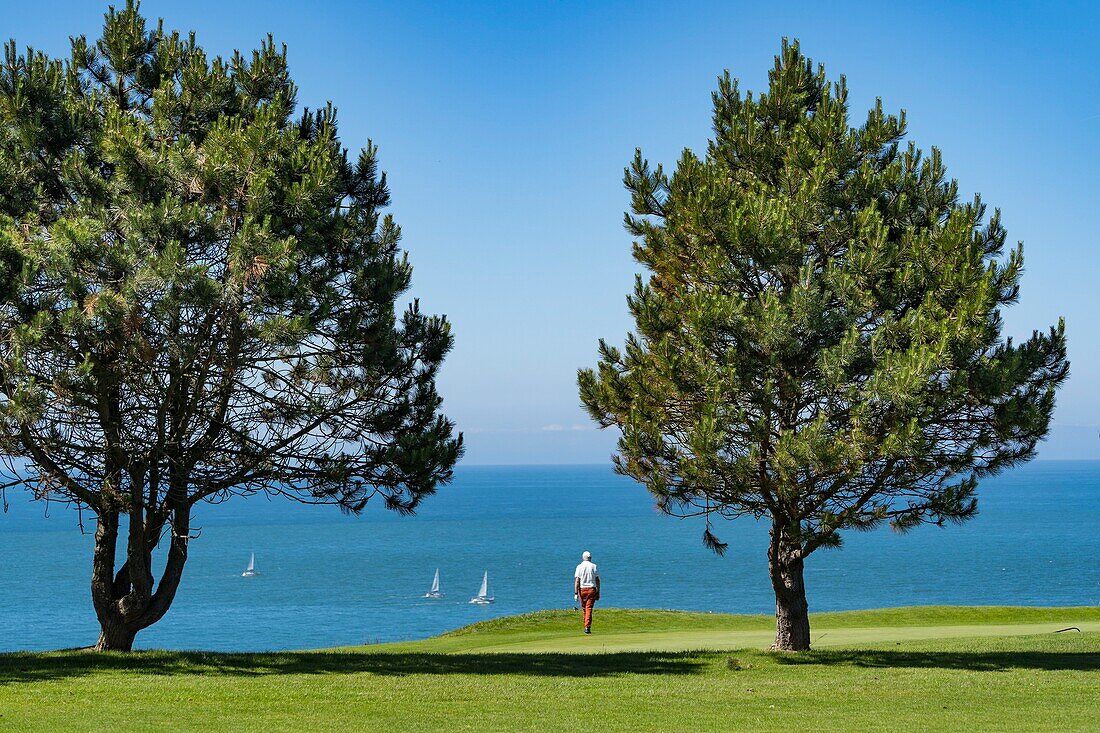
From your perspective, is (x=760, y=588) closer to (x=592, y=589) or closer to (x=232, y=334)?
(x=592, y=589)

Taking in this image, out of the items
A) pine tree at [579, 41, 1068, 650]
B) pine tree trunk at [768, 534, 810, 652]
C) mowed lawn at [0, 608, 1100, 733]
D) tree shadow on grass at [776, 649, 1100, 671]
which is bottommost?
mowed lawn at [0, 608, 1100, 733]


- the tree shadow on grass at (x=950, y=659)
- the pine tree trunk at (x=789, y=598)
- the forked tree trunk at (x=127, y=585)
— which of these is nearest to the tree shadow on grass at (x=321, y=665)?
the forked tree trunk at (x=127, y=585)

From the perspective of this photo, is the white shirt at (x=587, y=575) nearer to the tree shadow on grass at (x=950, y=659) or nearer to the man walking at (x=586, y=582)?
the man walking at (x=586, y=582)

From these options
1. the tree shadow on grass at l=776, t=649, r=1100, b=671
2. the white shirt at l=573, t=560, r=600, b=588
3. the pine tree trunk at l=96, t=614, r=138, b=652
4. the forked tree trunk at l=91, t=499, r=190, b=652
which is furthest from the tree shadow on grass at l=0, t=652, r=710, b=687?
the white shirt at l=573, t=560, r=600, b=588

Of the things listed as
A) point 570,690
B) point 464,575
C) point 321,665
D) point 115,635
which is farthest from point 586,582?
point 464,575

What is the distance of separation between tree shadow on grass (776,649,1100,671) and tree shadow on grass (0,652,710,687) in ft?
5.52

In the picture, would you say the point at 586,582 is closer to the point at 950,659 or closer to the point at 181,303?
the point at 950,659

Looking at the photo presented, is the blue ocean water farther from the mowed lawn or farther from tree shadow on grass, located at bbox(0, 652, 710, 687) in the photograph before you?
the mowed lawn

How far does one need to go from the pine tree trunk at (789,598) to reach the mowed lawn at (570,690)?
18.8 inches

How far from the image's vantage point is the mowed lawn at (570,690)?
9828mm

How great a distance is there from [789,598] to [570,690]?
447 cm

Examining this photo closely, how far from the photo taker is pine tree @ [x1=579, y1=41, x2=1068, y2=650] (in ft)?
41.2

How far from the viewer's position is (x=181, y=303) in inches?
475

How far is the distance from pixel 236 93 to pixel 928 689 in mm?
11558
